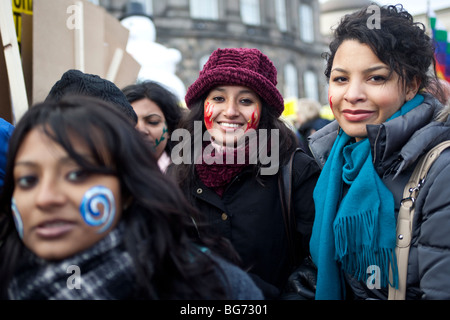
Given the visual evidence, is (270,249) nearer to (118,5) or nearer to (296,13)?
(118,5)

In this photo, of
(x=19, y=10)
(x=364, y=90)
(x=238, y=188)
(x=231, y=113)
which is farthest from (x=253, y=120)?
(x=19, y=10)

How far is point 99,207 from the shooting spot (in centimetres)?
121

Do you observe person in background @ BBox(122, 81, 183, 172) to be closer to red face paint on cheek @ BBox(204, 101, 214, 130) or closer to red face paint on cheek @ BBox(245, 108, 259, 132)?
red face paint on cheek @ BBox(204, 101, 214, 130)

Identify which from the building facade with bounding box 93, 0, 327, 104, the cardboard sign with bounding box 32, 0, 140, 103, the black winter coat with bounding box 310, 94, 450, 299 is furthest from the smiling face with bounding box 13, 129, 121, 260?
the building facade with bounding box 93, 0, 327, 104

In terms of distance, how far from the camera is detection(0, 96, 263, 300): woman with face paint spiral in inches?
47.3

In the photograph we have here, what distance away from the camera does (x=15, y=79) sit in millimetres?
2572

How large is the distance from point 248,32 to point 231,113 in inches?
793

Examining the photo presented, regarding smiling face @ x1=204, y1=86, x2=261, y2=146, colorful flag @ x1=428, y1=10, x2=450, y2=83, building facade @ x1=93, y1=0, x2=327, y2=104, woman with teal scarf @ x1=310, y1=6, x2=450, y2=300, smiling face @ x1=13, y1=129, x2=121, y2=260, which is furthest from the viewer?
building facade @ x1=93, y1=0, x2=327, y2=104

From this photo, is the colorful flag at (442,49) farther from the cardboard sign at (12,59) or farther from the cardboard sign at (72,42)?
the cardboard sign at (12,59)

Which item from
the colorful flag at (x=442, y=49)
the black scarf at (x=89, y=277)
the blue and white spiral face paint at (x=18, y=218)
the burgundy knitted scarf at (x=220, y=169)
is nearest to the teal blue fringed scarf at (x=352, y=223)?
the burgundy knitted scarf at (x=220, y=169)

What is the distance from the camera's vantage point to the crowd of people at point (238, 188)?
123cm

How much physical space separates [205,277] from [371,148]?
3.00ft

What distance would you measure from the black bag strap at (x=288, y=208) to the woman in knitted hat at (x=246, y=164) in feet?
0.08

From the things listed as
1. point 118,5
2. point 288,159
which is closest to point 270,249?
point 288,159
